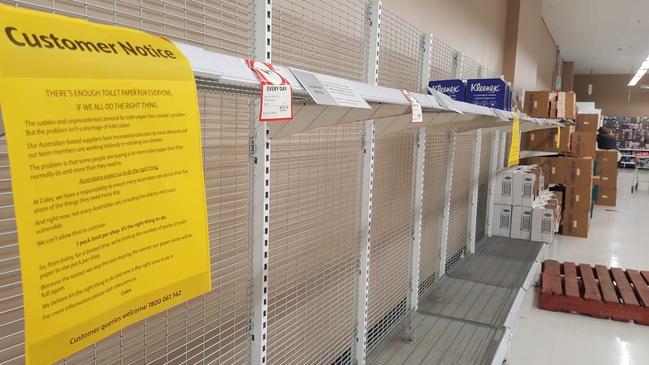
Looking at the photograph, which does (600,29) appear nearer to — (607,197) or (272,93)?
(607,197)

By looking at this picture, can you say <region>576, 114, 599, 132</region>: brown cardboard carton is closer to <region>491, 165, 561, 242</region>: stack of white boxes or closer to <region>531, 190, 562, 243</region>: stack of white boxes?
<region>491, 165, 561, 242</region>: stack of white boxes

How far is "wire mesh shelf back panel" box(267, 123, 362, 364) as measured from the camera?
183cm

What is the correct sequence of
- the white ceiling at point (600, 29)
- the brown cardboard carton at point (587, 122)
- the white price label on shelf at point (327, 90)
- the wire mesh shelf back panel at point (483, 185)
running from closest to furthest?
the white price label on shelf at point (327, 90)
the wire mesh shelf back panel at point (483, 185)
the brown cardboard carton at point (587, 122)
the white ceiling at point (600, 29)

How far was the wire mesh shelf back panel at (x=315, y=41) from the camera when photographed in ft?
5.70

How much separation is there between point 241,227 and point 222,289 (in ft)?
0.71

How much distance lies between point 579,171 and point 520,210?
2138mm

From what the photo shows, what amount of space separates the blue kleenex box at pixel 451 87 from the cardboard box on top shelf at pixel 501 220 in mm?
2803

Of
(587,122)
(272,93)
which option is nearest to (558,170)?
(587,122)

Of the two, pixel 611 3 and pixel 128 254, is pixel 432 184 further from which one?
pixel 611 3

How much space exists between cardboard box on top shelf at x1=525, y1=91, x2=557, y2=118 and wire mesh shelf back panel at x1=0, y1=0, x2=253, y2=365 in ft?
20.3

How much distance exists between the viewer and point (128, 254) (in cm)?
60

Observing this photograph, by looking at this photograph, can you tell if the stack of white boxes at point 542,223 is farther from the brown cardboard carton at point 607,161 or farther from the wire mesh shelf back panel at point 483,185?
the brown cardboard carton at point 607,161

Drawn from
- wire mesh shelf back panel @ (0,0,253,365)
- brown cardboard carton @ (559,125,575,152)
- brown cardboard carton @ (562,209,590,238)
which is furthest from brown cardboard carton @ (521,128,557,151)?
wire mesh shelf back panel @ (0,0,253,365)

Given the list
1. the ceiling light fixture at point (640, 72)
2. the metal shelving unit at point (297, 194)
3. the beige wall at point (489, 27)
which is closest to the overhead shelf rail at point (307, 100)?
the metal shelving unit at point (297, 194)
